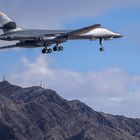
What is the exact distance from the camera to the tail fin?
153875 mm

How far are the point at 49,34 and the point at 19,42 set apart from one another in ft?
25.3

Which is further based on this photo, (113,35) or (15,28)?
(113,35)

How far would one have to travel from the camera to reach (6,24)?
15488 centimetres

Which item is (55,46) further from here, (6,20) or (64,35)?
(6,20)

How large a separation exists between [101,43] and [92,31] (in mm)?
3898

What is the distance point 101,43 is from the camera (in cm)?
16425

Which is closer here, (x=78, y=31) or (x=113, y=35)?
(x=78, y=31)

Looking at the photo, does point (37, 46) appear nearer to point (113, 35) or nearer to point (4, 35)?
point (4, 35)

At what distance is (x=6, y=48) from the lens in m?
159

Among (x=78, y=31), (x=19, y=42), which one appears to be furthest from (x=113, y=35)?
(x=19, y=42)

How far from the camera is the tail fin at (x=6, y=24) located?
153875mm

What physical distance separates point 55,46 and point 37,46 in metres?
4.63

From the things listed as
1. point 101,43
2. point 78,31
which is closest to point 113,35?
point 101,43

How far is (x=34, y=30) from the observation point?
15462 centimetres
